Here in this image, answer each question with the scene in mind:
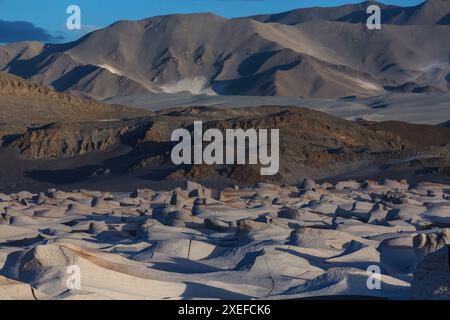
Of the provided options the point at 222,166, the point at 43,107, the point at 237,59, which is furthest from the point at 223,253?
the point at 237,59

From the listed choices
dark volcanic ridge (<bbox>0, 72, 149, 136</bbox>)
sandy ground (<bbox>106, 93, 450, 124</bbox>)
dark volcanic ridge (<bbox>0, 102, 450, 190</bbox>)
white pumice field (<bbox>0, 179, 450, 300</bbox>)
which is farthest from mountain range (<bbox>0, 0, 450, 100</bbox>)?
white pumice field (<bbox>0, 179, 450, 300</bbox>)

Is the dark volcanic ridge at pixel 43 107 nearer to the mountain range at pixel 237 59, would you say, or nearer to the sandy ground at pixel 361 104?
the sandy ground at pixel 361 104

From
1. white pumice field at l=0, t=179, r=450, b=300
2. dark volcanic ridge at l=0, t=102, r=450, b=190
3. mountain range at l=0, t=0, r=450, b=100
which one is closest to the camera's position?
white pumice field at l=0, t=179, r=450, b=300

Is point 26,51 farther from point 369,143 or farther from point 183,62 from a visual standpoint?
point 369,143

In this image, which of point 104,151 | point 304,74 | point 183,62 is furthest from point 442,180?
point 183,62

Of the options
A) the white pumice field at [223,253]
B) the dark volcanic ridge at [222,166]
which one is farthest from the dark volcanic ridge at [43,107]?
the white pumice field at [223,253]

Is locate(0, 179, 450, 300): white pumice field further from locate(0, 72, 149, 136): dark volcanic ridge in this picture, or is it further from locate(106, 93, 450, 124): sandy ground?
locate(106, 93, 450, 124): sandy ground

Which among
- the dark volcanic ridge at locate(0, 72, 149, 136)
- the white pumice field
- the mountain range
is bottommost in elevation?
the white pumice field

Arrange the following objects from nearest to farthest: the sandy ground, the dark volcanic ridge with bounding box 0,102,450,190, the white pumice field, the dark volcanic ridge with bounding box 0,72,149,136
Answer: the white pumice field, the dark volcanic ridge with bounding box 0,102,450,190, the dark volcanic ridge with bounding box 0,72,149,136, the sandy ground
